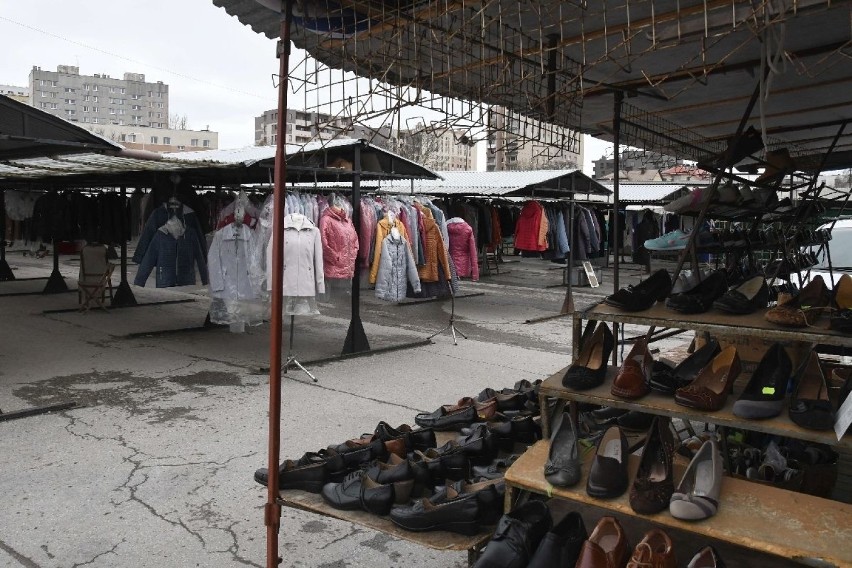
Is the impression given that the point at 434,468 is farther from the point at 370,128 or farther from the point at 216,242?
the point at 216,242

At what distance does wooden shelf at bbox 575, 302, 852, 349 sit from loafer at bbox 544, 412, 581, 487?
47 cm

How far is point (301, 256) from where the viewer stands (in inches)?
274

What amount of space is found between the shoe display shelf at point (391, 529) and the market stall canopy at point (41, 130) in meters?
4.71

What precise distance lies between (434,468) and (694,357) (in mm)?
1310

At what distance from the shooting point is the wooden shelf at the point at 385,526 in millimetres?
2443

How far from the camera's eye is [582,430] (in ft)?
10.8

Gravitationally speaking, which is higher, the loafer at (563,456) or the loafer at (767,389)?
the loafer at (767,389)

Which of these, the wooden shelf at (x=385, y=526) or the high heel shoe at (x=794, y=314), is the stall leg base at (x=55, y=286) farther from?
the high heel shoe at (x=794, y=314)

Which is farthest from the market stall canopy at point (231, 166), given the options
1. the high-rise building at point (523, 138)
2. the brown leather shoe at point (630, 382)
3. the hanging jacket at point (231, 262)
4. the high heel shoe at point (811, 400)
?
the high heel shoe at point (811, 400)

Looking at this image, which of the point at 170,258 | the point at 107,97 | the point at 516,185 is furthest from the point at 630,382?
the point at 107,97

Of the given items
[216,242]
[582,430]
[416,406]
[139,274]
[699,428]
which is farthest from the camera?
[139,274]

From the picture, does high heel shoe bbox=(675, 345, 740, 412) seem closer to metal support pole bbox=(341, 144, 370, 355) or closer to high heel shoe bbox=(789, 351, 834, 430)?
high heel shoe bbox=(789, 351, 834, 430)

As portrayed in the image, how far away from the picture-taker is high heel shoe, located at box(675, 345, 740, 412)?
242cm

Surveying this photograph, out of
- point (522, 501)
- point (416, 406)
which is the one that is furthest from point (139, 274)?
point (522, 501)
